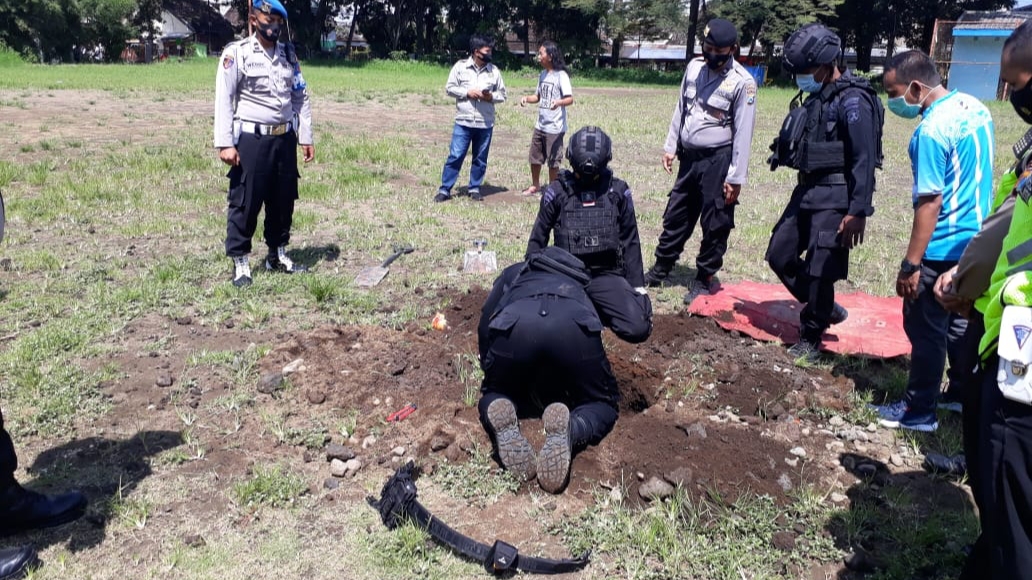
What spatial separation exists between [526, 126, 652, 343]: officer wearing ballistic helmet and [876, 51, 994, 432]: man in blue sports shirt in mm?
1444

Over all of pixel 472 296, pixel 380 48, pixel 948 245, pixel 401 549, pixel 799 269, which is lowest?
pixel 401 549

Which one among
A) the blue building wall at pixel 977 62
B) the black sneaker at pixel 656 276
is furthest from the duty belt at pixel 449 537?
the blue building wall at pixel 977 62

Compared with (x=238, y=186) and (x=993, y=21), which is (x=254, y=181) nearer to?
(x=238, y=186)

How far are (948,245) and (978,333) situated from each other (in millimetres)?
1651

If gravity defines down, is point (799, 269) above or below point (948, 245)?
below

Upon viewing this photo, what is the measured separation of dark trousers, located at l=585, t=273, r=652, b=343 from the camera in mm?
4613

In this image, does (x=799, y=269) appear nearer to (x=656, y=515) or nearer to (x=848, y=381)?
(x=848, y=381)

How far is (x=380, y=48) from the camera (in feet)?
190

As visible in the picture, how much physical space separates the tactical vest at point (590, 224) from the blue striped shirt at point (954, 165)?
1643 mm

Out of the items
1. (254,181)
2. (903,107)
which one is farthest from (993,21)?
(254,181)

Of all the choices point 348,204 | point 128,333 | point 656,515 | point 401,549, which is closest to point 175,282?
point 128,333

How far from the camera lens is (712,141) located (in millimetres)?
6301

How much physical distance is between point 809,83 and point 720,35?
1243 millimetres

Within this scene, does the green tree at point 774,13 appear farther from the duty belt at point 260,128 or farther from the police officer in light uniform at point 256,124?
the duty belt at point 260,128
